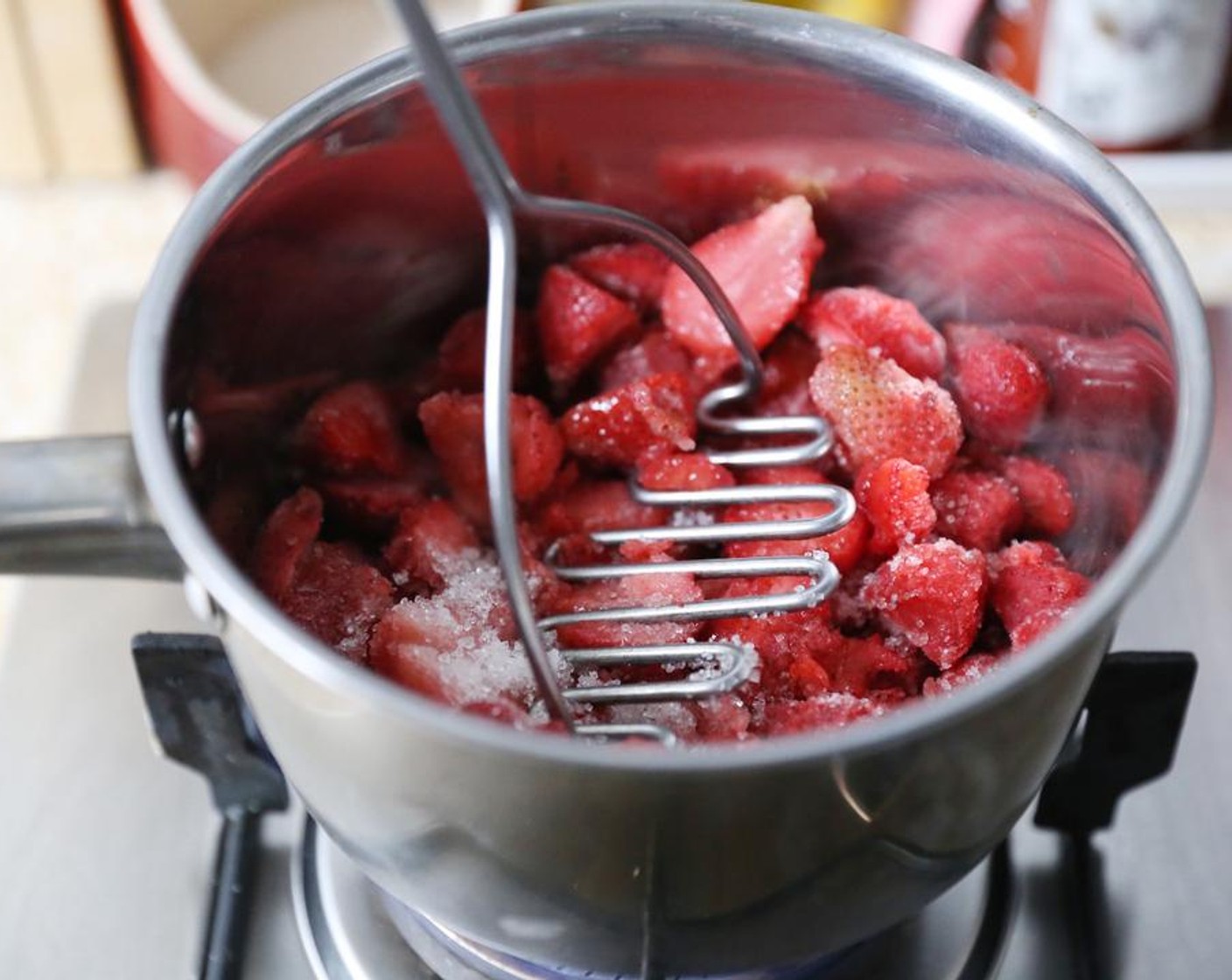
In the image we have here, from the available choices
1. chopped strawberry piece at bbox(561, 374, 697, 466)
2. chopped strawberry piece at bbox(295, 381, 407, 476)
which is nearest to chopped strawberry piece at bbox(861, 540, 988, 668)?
chopped strawberry piece at bbox(561, 374, 697, 466)

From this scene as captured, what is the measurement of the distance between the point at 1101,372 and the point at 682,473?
162 mm

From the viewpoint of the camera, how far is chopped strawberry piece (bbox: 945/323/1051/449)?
586 mm

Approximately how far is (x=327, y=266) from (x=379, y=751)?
26 cm

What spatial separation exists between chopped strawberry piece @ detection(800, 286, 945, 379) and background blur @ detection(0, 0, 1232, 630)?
1.08 feet

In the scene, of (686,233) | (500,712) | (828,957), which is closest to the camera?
(500,712)

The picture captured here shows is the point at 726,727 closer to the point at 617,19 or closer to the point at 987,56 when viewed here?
the point at 617,19

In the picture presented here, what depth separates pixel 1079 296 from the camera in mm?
542

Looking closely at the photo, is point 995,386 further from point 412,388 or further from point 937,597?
point 412,388

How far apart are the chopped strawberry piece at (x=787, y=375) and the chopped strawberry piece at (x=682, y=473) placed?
4cm

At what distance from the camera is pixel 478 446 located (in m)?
0.60

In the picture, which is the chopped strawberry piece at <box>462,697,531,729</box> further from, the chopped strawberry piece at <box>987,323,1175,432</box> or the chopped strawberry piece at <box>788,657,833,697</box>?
the chopped strawberry piece at <box>987,323,1175,432</box>

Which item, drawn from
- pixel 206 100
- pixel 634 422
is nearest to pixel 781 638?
pixel 634 422

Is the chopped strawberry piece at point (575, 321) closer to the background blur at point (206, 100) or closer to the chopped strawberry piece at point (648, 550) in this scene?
the chopped strawberry piece at point (648, 550)

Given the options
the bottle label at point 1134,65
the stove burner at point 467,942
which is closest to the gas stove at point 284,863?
the stove burner at point 467,942
